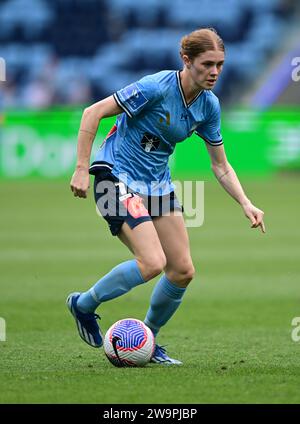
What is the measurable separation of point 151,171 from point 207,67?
82 centimetres

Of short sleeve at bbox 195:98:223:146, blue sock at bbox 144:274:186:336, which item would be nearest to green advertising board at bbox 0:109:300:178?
short sleeve at bbox 195:98:223:146

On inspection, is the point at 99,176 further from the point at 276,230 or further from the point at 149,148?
the point at 276,230

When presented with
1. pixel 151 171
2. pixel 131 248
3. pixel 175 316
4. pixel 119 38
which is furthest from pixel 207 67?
pixel 119 38

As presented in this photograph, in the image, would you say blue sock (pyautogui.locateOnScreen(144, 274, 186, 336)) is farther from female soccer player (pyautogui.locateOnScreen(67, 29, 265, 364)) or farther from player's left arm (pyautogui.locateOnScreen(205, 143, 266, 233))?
player's left arm (pyautogui.locateOnScreen(205, 143, 266, 233))

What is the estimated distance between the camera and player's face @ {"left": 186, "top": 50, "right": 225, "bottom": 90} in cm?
653

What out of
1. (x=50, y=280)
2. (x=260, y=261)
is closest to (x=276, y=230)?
(x=260, y=261)

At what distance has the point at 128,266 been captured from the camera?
658cm

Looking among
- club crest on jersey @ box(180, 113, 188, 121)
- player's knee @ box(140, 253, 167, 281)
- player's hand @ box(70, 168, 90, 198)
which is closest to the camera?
player's hand @ box(70, 168, 90, 198)

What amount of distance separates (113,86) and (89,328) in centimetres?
2456

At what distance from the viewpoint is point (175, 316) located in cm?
973

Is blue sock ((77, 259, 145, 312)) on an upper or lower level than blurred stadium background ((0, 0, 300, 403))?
lower

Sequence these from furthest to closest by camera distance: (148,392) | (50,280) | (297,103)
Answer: (297,103) → (50,280) → (148,392)

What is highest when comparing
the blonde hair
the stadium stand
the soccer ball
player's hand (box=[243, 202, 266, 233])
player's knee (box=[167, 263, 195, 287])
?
the stadium stand

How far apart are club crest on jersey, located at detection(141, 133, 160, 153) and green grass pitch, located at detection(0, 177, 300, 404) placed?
1504 millimetres
